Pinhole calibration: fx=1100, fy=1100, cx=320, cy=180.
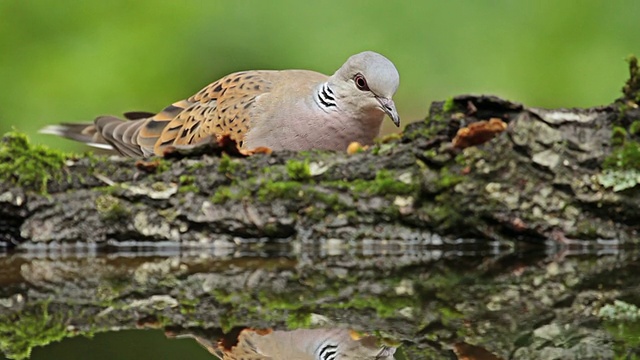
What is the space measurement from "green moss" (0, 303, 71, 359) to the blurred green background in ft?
19.8

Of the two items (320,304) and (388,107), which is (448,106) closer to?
(388,107)

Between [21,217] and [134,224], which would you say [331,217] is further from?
[21,217]

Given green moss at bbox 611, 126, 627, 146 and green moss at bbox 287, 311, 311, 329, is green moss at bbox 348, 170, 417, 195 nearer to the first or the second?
green moss at bbox 611, 126, 627, 146

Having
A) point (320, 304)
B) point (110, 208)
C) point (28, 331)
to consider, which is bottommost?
point (28, 331)

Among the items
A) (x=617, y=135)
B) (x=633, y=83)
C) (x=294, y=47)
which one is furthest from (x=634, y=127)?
(x=294, y=47)

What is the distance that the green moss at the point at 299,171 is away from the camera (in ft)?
14.6

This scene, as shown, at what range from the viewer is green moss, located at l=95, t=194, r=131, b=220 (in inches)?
175

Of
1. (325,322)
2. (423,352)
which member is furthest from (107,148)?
(423,352)

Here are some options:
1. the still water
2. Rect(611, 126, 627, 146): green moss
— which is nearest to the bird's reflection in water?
the still water

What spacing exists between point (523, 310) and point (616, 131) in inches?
59.9

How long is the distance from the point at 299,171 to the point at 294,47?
5550 millimetres

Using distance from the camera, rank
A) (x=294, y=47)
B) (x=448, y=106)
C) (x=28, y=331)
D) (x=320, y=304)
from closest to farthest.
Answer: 1. (x=28, y=331)
2. (x=320, y=304)
3. (x=448, y=106)
4. (x=294, y=47)

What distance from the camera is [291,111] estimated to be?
5.94 metres

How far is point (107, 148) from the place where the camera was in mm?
7191
